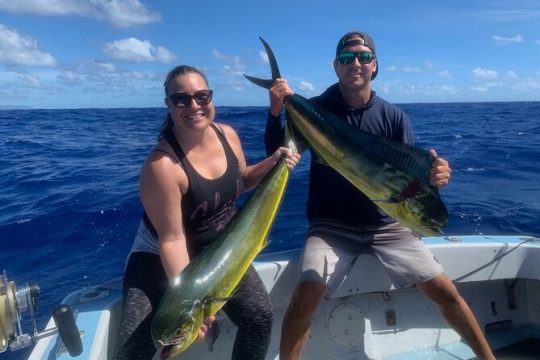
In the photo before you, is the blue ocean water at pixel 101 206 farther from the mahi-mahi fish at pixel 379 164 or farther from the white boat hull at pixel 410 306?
the mahi-mahi fish at pixel 379 164

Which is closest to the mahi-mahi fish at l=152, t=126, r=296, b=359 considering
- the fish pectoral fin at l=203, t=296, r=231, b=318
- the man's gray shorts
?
the fish pectoral fin at l=203, t=296, r=231, b=318

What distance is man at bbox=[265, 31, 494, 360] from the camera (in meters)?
2.87

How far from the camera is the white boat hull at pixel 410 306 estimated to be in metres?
3.20

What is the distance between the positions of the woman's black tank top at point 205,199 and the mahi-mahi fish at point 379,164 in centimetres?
51

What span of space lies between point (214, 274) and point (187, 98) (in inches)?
39.3

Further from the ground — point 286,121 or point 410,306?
point 286,121

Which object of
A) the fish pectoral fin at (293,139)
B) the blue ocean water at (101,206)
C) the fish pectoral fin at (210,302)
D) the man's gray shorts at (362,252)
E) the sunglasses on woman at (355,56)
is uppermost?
the sunglasses on woman at (355,56)

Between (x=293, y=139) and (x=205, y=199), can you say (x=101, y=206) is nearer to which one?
(x=205, y=199)

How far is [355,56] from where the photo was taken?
3029 mm

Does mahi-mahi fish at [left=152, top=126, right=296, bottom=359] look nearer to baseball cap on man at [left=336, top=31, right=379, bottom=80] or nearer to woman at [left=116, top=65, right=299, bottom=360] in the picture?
woman at [left=116, top=65, right=299, bottom=360]

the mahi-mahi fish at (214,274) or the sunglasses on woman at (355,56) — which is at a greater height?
the sunglasses on woman at (355,56)

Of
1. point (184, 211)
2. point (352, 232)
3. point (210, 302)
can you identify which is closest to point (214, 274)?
point (210, 302)

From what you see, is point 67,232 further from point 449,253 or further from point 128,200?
point 449,253

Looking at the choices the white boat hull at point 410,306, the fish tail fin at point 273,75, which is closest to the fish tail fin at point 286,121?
the fish tail fin at point 273,75
